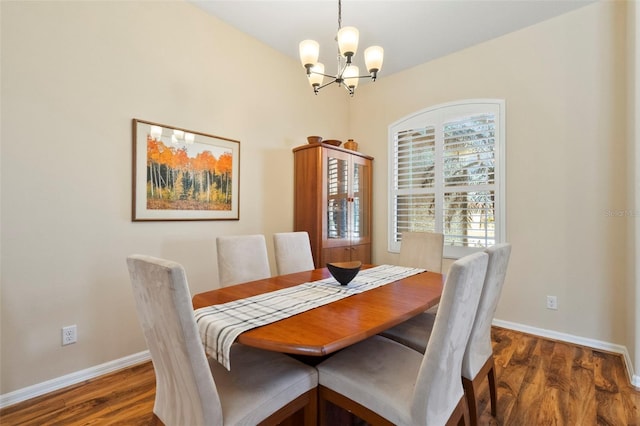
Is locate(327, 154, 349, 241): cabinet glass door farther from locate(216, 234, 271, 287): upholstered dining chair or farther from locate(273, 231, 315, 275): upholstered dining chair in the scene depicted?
locate(216, 234, 271, 287): upholstered dining chair

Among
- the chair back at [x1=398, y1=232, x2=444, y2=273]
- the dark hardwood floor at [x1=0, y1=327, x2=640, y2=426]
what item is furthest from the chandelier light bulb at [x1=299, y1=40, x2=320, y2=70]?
the dark hardwood floor at [x1=0, y1=327, x2=640, y2=426]

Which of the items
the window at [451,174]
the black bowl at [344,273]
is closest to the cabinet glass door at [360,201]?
the window at [451,174]

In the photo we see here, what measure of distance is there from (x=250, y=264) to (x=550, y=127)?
288 centimetres

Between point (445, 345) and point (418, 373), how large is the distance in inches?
8.8

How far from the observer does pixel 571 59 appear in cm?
260

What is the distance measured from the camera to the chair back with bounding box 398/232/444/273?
2490 millimetres

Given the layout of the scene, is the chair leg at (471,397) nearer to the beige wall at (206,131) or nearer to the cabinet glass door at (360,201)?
the beige wall at (206,131)

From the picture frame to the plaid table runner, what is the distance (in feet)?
4.18

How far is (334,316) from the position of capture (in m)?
1.25

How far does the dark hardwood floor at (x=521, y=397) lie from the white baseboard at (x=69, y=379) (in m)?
0.04

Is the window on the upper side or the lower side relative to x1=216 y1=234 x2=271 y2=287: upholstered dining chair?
upper

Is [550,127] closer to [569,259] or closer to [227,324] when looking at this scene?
[569,259]

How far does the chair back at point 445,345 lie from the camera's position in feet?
3.11

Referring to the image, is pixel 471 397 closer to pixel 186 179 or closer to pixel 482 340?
pixel 482 340
